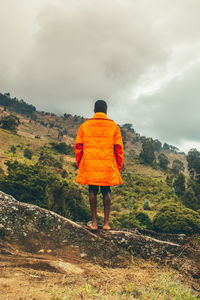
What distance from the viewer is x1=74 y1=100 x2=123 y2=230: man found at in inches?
140

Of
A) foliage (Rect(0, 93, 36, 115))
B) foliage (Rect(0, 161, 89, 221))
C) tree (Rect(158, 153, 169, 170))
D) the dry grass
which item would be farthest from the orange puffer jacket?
foliage (Rect(0, 93, 36, 115))

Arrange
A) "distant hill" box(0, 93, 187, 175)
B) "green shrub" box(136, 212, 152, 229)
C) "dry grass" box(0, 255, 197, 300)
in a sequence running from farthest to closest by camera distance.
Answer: "distant hill" box(0, 93, 187, 175), "green shrub" box(136, 212, 152, 229), "dry grass" box(0, 255, 197, 300)

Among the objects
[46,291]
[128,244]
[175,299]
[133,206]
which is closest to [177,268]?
[128,244]

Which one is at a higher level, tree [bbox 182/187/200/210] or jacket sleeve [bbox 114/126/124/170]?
jacket sleeve [bbox 114/126/124/170]

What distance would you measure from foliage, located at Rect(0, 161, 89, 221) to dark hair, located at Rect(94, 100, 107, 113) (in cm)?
1067

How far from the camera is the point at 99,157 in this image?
3.60 m

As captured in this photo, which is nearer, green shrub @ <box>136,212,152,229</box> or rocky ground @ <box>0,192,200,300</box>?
rocky ground @ <box>0,192,200,300</box>

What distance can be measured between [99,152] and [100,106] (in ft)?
3.34

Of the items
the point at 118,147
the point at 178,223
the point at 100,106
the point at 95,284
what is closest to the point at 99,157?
the point at 118,147

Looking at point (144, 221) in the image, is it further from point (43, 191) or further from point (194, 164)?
point (194, 164)

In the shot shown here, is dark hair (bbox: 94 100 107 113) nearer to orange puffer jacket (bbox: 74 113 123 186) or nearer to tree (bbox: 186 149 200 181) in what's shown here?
orange puffer jacket (bbox: 74 113 123 186)

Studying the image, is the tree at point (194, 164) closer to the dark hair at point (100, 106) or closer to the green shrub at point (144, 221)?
the green shrub at point (144, 221)

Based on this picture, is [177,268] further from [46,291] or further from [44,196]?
[44,196]

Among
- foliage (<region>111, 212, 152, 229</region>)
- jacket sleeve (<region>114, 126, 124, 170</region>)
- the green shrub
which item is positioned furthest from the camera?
the green shrub
